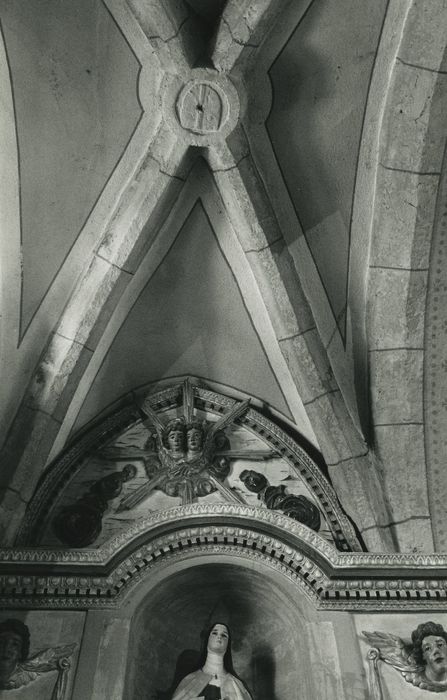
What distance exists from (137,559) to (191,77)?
3.19 meters

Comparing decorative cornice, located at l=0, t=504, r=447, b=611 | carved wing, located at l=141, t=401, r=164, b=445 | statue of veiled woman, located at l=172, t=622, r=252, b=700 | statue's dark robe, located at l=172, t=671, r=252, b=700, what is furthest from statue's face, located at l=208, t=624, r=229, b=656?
carved wing, located at l=141, t=401, r=164, b=445

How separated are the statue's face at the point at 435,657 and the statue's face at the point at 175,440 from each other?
2126 mm

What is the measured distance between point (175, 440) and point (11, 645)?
182 cm

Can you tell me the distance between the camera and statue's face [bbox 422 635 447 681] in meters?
4.74

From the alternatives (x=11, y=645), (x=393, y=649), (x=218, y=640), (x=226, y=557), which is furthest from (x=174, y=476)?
(x=393, y=649)

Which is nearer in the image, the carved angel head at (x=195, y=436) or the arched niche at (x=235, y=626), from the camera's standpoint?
the arched niche at (x=235, y=626)

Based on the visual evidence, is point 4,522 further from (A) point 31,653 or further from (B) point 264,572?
(B) point 264,572

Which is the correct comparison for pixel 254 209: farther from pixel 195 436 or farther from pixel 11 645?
pixel 11 645

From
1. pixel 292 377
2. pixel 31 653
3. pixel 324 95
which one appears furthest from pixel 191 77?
pixel 31 653

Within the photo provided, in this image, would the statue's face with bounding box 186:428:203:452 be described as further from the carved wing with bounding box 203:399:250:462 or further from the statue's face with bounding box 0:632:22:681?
the statue's face with bounding box 0:632:22:681

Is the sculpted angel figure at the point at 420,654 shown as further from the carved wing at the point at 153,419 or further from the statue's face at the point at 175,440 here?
the carved wing at the point at 153,419

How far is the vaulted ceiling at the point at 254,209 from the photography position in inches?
220

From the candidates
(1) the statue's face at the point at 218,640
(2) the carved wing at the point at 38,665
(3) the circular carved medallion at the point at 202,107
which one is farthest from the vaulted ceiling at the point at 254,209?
(1) the statue's face at the point at 218,640

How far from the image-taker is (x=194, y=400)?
6348 millimetres
